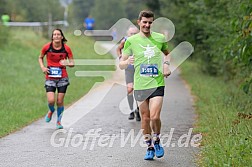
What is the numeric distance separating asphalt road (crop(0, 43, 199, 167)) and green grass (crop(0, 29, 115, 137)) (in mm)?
610

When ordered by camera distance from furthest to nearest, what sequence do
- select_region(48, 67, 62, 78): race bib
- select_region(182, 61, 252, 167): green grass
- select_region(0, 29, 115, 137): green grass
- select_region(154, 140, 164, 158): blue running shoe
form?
select_region(0, 29, 115, 137): green grass
select_region(48, 67, 62, 78): race bib
select_region(154, 140, 164, 158): blue running shoe
select_region(182, 61, 252, 167): green grass

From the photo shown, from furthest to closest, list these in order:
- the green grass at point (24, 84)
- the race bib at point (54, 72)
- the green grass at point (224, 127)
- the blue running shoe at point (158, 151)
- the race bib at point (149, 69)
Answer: the green grass at point (24, 84) < the race bib at point (54, 72) < the blue running shoe at point (158, 151) < the race bib at point (149, 69) < the green grass at point (224, 127)

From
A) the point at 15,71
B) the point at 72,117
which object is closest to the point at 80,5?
the point at 15,71

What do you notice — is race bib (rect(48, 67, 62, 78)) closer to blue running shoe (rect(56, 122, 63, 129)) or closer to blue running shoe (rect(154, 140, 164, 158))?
blue running shoe (rect(56, 122, 63, 129))

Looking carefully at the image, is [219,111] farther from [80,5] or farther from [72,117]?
[80,5]

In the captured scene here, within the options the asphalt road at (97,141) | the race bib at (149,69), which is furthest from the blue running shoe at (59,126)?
the race bib at (149,69)

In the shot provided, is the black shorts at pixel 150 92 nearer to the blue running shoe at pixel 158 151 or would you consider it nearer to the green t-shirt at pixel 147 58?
the green t-shirt at pixel 147 58

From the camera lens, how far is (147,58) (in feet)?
30.0

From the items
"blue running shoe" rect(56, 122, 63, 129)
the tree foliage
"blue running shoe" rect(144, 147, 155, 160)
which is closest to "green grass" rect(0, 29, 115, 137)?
"blue running shoe" rect(56, 122, 63, 129)

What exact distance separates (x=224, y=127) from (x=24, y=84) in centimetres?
1215

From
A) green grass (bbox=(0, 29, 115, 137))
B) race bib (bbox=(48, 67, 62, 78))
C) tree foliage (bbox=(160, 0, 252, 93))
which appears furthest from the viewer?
green grass (bbox=(0, 29, 115, 137))

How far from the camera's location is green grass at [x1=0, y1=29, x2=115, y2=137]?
14.3 meters

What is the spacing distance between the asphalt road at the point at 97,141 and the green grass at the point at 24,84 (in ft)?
2.00

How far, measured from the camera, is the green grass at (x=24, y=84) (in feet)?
46.9
